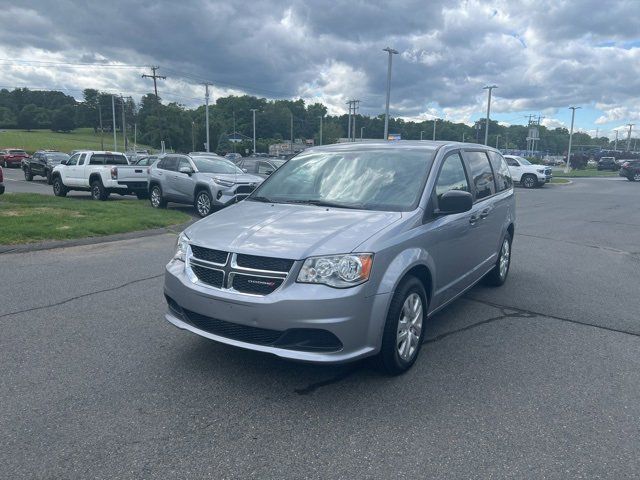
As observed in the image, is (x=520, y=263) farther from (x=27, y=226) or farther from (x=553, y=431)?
(x=27, y=226)

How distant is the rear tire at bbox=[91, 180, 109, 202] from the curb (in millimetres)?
6630

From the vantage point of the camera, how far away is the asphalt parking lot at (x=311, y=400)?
9.41 feet

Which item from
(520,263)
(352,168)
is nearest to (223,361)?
(352,168)

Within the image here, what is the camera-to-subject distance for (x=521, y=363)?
169 inches

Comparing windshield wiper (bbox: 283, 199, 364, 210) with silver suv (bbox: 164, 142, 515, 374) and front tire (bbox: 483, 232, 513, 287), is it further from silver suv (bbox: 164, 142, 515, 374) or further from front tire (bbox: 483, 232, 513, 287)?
front tire (bbox: 483, 232, 513, 287)

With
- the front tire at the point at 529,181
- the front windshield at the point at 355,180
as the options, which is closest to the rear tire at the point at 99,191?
the front windshield at the point at 355,180

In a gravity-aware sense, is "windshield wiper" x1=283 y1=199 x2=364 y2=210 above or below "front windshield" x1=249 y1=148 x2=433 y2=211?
below

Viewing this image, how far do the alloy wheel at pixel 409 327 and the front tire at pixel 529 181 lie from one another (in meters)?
30.1

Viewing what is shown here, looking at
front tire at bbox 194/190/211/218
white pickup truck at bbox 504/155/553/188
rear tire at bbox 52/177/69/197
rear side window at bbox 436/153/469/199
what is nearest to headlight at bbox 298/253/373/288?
rear side window at bbox 436/153/469/199

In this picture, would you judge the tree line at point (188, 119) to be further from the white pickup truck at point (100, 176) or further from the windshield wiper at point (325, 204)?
the windshield wiper at point (325, 204)

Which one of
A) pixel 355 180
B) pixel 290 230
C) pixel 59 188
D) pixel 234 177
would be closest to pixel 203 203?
pixel 234 177

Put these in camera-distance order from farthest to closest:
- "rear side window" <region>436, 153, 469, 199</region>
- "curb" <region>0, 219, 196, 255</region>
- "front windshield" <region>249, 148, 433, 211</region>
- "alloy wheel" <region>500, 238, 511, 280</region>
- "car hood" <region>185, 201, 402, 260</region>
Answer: "curb" <region>0, 219, 196, 255</region> < "alloy wheel" <region>500, 238, 511, 280</region> < "rear side window" <region>436, 153, 469, 199</region> < "front windshield" <region>249, 148, 433, 211</region> < "car hood" <region>185, 201, 402, 260</region>

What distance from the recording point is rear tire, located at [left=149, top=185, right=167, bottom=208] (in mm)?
15367

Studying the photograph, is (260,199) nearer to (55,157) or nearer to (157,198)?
(157,198)
